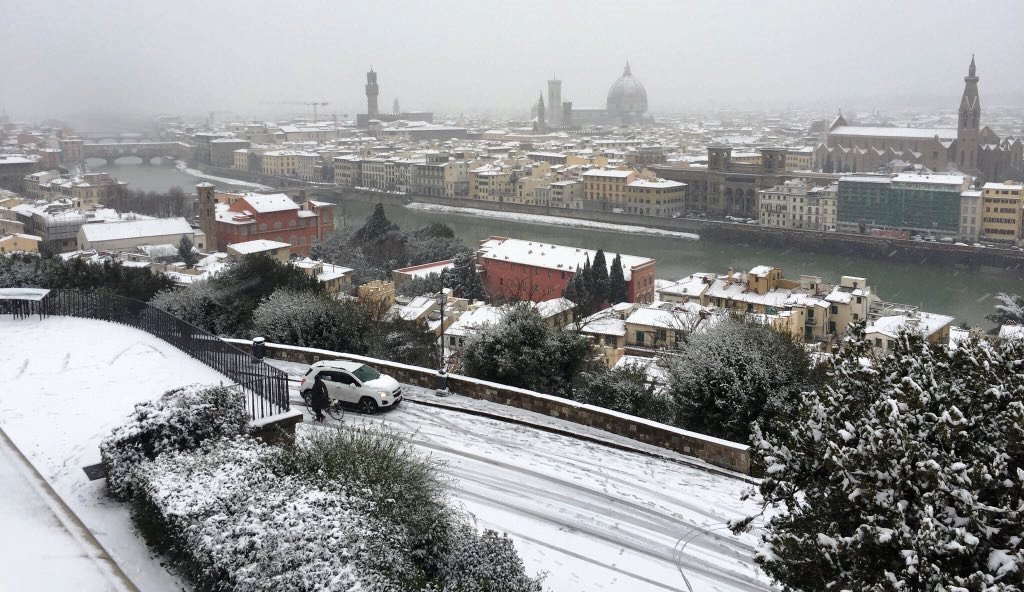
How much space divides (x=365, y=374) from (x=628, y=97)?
220ft

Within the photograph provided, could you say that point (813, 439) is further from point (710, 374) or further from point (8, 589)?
point (710, 374)

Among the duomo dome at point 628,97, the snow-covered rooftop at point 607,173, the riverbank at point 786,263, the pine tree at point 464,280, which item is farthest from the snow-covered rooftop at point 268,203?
the duomo dome at point 628,97

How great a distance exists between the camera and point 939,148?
32.9 meters

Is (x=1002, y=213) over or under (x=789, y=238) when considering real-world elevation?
over

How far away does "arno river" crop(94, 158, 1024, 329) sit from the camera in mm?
16250

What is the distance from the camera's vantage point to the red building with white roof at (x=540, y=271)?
14844mm

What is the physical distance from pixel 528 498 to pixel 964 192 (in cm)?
2125

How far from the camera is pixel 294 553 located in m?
1.80

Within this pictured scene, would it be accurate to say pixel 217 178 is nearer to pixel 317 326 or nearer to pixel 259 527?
pixel 317 326

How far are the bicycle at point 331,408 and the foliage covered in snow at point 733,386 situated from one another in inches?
58.6

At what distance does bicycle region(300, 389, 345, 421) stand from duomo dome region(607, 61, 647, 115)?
66.8 meters

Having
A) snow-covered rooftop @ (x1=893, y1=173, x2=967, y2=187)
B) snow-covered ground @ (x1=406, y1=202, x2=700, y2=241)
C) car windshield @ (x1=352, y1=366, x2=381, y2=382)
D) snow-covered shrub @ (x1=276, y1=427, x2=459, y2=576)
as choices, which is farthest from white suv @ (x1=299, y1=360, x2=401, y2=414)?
snow-covered rooftop @ (x1=893, y1=173, x2=967, y2=187)

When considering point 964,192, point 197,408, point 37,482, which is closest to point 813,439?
point 197,408

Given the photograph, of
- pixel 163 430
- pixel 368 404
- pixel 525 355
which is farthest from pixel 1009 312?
pixel 163 430
